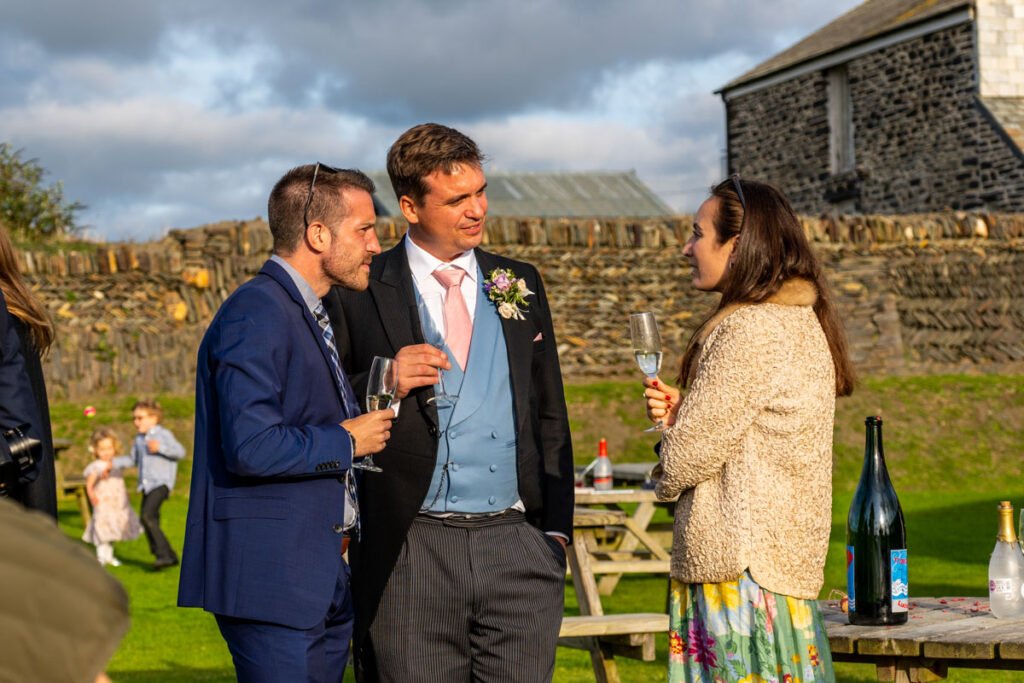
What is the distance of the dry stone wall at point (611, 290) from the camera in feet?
56.2

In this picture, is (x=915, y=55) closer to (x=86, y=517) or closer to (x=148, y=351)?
(x=148, y=351)

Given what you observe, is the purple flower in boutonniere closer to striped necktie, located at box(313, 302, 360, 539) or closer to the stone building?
striped necktie, located at box(313, 302, 360, 539)

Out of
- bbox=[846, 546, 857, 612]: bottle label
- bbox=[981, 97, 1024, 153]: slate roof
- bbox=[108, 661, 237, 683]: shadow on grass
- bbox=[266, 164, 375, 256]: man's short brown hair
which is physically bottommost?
bbox=[108, 661, 237, 683]: shadow on grass

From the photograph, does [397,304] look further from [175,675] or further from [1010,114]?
[1010,114]

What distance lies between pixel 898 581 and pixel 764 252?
1.33 m

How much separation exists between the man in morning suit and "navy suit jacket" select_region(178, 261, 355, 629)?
0.31 m

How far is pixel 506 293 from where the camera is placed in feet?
13.4

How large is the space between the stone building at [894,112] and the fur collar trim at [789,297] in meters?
22.3

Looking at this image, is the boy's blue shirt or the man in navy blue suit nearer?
the man in navy blue suit

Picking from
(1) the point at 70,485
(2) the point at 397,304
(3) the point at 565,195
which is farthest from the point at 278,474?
(3) the point at 565,195

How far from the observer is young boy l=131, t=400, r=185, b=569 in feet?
38.4

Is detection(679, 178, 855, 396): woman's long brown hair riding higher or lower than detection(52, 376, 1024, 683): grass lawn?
higher

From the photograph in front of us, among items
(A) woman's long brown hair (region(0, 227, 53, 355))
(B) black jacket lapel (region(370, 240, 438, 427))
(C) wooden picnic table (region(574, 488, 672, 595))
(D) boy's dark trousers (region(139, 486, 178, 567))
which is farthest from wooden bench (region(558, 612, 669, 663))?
(D) boy's dark trousers (region(139, 486, 178, 567))

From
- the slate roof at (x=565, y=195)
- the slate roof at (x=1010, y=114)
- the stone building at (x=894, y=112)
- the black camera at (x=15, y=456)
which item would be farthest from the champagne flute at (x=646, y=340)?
the slate roof at (x=565, y=195)
